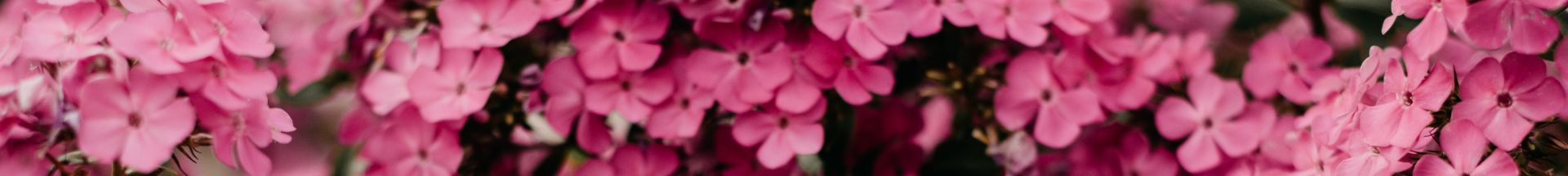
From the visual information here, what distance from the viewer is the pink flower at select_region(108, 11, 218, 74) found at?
52 centimetres

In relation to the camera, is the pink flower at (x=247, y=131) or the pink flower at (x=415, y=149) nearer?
the pink flower at (x=247, y=131)

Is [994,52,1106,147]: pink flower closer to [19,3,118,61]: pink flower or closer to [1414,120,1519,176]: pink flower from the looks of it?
[1414,120,1519,176]: pink flower

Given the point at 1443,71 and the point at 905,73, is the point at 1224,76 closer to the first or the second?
the point at 905,73

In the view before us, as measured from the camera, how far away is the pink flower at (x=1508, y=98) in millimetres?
481

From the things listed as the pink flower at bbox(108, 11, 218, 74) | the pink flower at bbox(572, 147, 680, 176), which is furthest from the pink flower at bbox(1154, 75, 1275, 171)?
the pink flower at bbox(108, 11, 218, 74)

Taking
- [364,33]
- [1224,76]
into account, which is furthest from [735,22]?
[1224,76]

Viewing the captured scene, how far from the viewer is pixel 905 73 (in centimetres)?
80

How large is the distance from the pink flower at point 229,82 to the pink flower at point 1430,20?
1.55ft

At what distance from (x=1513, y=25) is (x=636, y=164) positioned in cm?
45

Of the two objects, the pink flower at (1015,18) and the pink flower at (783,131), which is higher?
the pink flower at (1015,18)

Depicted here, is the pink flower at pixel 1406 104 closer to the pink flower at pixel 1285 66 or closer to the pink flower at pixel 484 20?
the pink flower at pixel 1285 66

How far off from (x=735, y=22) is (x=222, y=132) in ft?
0.87

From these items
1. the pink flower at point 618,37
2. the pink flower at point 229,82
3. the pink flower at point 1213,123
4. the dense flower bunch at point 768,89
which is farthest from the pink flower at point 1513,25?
the pink flower at point 229,82

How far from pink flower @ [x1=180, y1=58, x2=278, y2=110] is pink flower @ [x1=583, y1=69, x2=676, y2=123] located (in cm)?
18
